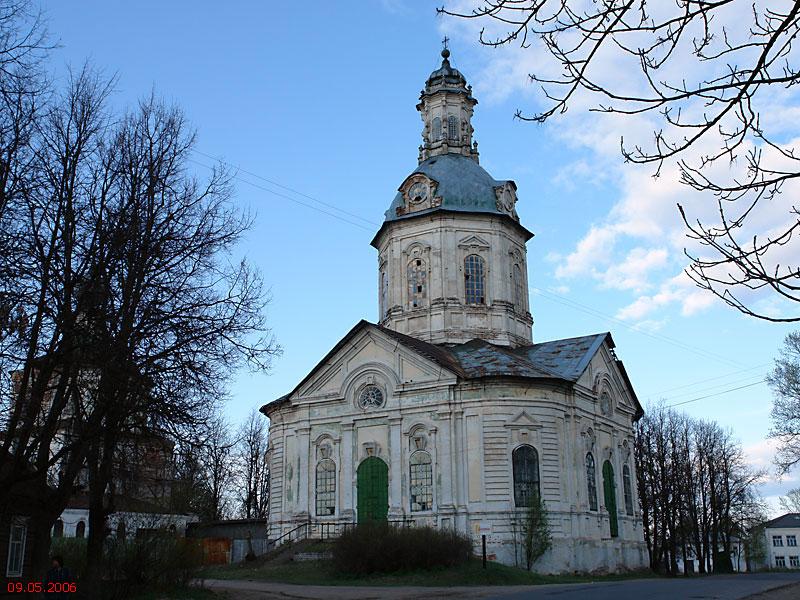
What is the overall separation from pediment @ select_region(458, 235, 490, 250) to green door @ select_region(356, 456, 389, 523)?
35.5 feet

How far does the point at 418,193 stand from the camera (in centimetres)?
3916

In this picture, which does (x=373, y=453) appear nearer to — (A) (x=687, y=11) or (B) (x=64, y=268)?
(B) (x=64, y=268)

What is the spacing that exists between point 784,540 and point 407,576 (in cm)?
8801

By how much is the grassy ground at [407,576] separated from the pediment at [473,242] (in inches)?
597

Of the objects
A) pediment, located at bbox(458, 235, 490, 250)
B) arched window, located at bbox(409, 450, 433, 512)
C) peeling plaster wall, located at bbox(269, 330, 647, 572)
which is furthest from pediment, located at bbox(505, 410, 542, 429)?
pediment, located at bbox(458, 235, 490, 250)

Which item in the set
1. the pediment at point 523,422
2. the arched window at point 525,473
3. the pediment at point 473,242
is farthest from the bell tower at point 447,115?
the arched window at point 525,473

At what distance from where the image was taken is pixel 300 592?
22094mm

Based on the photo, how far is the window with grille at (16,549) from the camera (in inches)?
741

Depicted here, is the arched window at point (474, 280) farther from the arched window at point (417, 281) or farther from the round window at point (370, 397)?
the round window at point (370, 397)

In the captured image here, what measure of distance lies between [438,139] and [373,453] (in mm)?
17161

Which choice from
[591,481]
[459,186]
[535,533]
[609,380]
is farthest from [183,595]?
[459,186]
